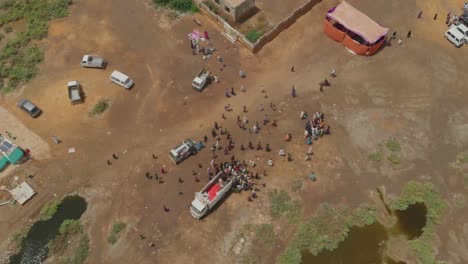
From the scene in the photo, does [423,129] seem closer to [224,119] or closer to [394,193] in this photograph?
[394,193]

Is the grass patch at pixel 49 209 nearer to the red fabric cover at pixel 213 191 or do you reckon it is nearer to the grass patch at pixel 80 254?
the grass patch at pixel 80 254

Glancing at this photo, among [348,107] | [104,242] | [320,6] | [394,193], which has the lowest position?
[104,242]

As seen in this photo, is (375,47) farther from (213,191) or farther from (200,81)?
(213,191)

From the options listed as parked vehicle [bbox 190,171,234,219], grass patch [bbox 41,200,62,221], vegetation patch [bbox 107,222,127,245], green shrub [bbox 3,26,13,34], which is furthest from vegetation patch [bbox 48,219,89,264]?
green shrub [bbox 3,26,13,34]

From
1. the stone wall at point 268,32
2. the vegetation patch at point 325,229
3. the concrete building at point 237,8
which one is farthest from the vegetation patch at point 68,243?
the concrete building at point 237,8

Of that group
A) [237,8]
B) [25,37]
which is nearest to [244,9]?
[237,8]

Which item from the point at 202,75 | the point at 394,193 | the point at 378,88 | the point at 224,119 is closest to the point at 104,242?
the point at 224,119
